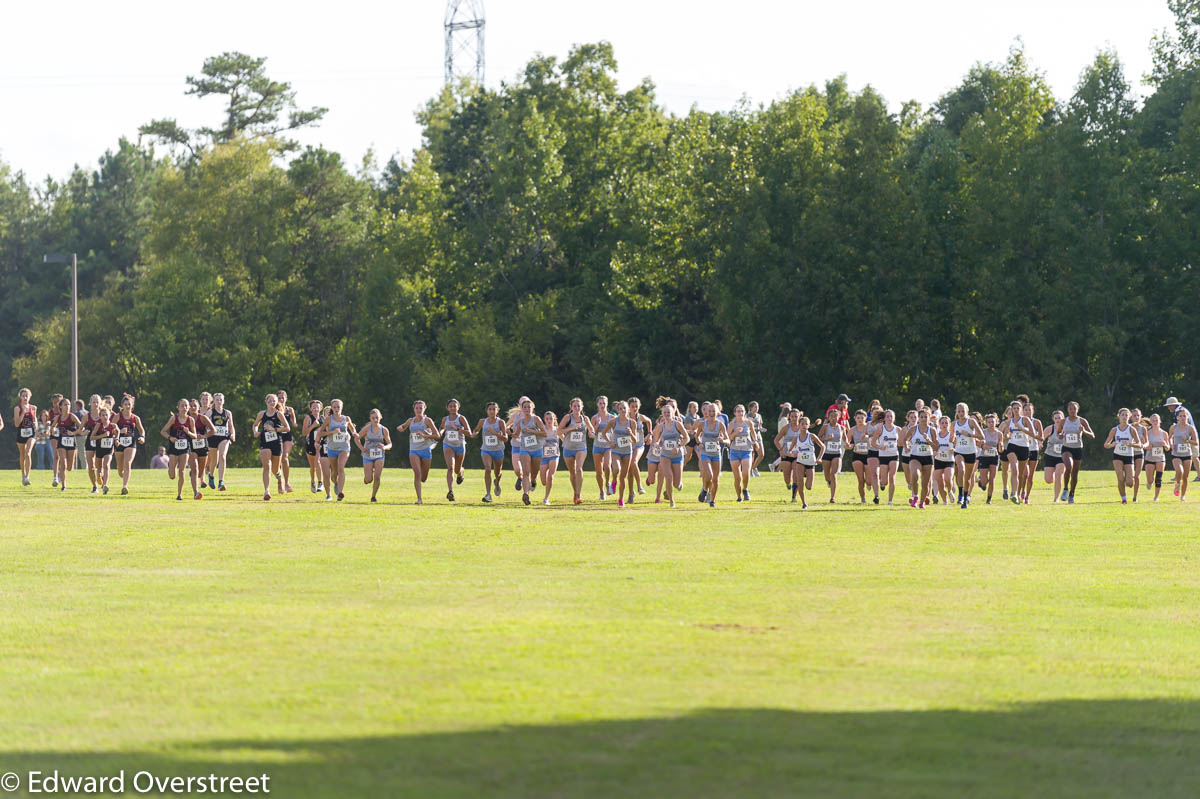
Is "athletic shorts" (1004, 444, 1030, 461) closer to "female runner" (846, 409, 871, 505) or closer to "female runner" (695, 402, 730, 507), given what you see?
"female runner" (846, 409, 871, 505)

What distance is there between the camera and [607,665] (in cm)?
1008

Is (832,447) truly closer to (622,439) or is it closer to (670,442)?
(670,442)

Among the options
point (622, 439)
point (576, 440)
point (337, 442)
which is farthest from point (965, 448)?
point (337, 442)

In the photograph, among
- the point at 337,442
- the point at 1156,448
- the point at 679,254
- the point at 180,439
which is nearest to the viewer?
the point at 337,442

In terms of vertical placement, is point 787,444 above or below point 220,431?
below

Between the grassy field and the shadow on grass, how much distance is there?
2cm

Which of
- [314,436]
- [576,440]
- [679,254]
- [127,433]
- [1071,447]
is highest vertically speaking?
[679,254]

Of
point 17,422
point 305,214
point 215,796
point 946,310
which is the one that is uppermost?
point 305,214

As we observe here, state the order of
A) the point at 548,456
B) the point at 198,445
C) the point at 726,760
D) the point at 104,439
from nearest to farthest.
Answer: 1. the point at 726,760
2. the point at 198,445
3. the point at 548,456
4. the point at 104,439

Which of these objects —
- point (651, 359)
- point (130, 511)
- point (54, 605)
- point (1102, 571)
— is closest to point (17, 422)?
point (130, 511)

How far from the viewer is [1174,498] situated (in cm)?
3192

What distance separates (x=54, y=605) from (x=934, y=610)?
7.27 metres

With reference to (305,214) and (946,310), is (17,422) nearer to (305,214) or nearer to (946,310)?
(946,310)

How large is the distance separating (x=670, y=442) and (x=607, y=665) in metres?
18.3
